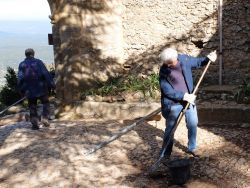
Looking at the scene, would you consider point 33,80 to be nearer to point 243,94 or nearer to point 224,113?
point 224,113

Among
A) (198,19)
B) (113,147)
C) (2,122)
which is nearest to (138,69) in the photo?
(198,19)

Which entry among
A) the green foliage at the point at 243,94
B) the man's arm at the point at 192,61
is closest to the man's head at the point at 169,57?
the man's arm at the point at 192,61

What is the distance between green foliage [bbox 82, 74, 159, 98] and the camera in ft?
31.8

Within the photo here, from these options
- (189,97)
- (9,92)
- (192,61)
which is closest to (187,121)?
(189,97)

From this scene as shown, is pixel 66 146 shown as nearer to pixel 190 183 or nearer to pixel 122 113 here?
pixel 122 113

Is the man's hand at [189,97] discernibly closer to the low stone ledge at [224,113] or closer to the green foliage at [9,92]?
the low stone ledge at [224,113]

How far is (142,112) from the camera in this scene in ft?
30.2

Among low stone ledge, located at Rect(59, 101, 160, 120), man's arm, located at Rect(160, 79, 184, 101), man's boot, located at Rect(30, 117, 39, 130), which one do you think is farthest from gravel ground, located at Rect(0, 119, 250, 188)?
man's arm, located at Rect(160, 79, 184, 101)

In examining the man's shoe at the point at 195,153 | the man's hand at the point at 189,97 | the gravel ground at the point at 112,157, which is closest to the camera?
the man's hand at the point at 189,97

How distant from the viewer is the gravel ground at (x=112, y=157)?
19.8 ft

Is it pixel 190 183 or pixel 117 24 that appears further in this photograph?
pixel 117 24

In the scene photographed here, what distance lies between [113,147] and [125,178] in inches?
51.4

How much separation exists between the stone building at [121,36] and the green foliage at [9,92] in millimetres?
7851

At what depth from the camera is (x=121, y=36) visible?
34.2 feet
